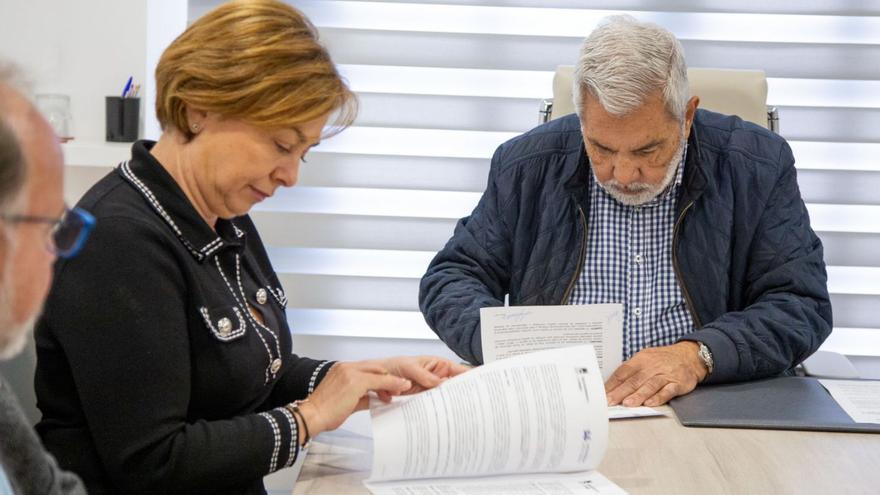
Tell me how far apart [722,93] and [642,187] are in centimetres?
50

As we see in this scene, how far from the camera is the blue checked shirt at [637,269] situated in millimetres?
2393

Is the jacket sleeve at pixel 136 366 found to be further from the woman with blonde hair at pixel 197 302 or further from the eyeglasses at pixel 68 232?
the eyeglasses at pixel 68 232

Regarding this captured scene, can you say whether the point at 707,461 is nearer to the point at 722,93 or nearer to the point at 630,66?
the point at 630,66

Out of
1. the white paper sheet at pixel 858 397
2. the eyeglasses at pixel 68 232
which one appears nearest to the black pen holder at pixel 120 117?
the white paper sheet at pixel 858 397

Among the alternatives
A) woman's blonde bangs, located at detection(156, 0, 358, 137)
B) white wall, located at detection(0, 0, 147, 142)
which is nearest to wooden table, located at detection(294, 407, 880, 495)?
woman's blonde bangs, located at detection(156, 0, 358, 137)

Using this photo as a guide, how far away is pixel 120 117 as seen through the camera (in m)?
2.99

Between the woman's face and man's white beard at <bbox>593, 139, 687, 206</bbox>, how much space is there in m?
0.82

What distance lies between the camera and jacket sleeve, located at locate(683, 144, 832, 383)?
2.12m

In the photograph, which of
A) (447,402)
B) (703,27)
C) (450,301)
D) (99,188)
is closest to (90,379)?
(99,188)

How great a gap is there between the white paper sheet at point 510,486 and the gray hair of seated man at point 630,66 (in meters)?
0.89

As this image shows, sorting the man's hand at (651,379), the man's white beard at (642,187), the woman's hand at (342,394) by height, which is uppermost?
the man's white beard at (642,187)

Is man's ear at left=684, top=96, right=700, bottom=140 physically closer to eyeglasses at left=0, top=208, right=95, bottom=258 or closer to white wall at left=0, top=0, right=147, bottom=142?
white wall at left=0, top=0, right=147, bottom=142

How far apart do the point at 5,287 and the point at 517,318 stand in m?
1.08

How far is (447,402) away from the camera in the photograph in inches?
63.7
